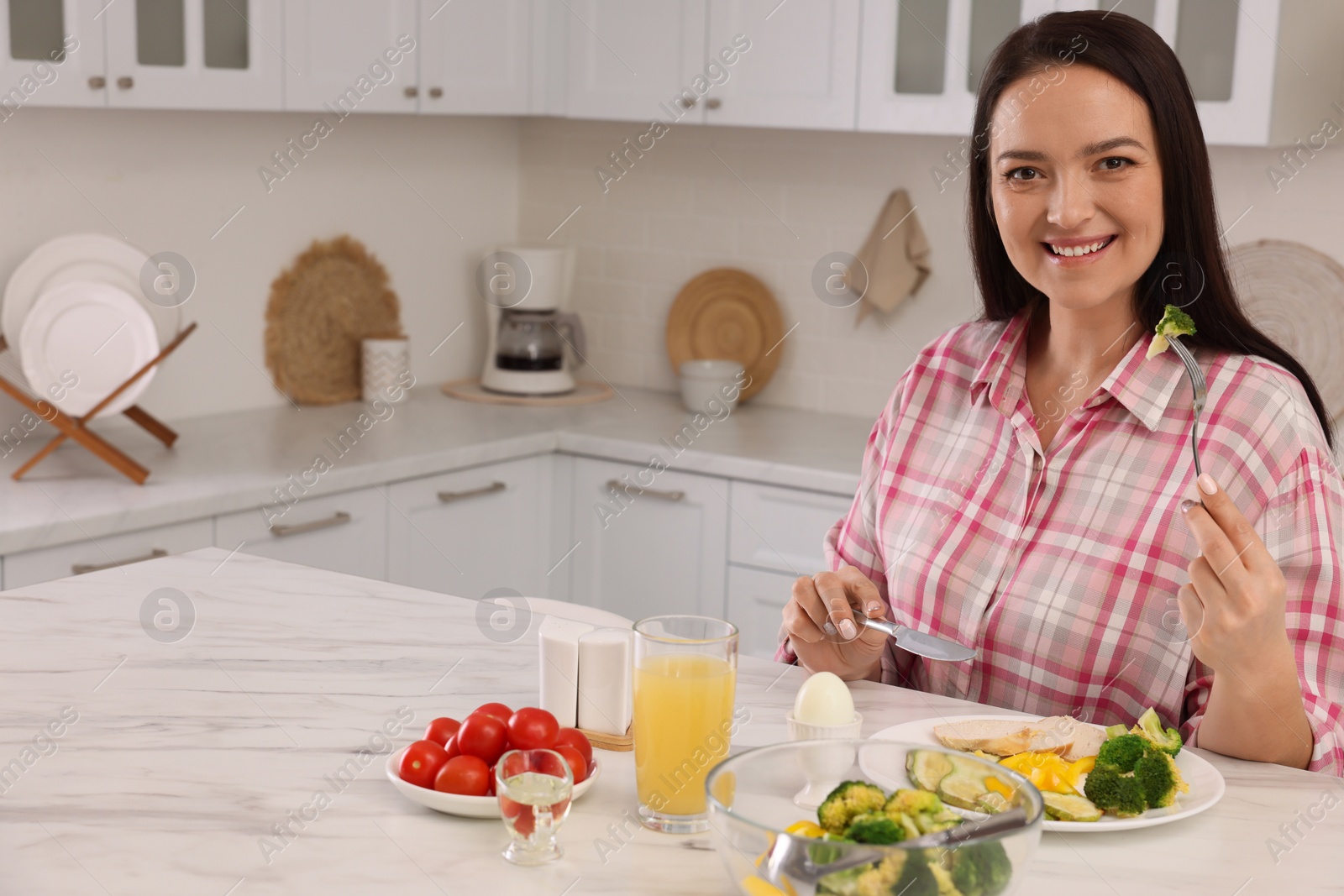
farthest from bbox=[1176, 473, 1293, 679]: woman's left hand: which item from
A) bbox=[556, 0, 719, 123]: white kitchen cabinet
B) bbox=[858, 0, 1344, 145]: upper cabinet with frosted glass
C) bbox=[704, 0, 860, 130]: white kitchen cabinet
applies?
bbox=[556, 0, 719, 123]: white kitchen cabinet

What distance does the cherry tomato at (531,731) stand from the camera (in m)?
1.16

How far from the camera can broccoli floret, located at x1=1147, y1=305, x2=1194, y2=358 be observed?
4.77 ft

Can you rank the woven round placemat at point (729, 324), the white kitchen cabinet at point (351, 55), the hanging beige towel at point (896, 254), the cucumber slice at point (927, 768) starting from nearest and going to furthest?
the cucumber slice at point (927, 768) → the white kitchen cabinet at point (351, 55) → the hanging beige towel at point (896, 254) → the woven round placemat at point (729, 324)

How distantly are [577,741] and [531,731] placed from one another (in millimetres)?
48

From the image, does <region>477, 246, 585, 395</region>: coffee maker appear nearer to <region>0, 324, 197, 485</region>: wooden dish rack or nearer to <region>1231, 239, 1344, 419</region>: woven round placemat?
<region>0, 324, 197, 485</region>: wooden dish rack

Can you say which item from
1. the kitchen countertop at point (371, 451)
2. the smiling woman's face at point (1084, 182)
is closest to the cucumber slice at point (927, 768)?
the smiling woman's face at point (1084, 182)

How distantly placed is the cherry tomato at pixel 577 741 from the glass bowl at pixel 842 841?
0.67 feet

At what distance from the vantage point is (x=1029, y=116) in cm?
155

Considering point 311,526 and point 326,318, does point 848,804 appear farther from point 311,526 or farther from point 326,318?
point 326,318

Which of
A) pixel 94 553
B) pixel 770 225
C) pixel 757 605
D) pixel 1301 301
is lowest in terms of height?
pixel 757 605

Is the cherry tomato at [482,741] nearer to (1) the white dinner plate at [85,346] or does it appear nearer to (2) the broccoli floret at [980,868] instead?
(2) the broccoli floret at [980,868]

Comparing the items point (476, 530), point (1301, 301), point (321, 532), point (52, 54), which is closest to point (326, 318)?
point (476, 530)

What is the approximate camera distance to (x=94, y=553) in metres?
2.42

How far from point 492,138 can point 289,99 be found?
1037 mm
